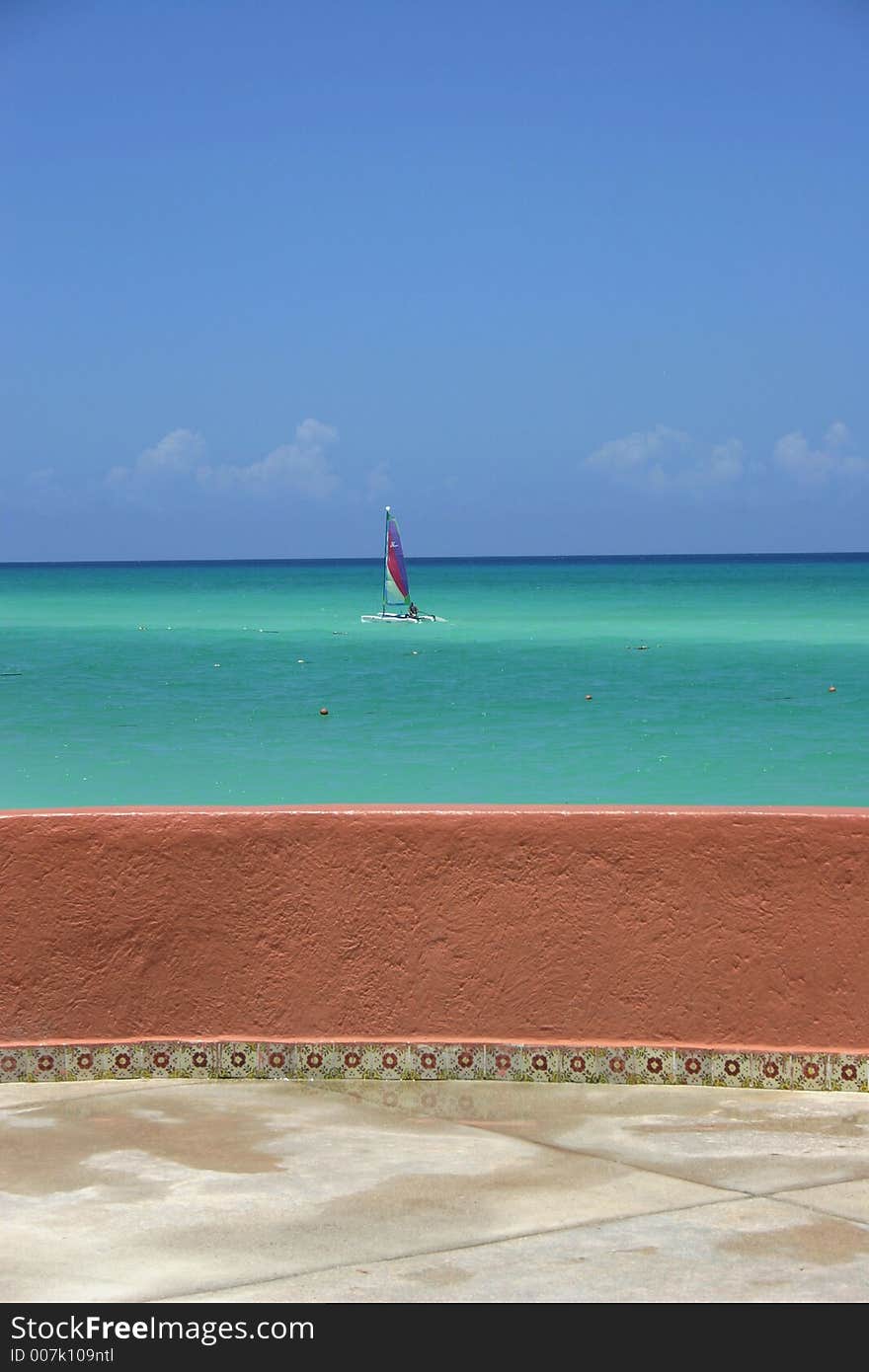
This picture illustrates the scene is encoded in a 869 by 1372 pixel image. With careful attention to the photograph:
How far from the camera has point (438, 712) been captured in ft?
140

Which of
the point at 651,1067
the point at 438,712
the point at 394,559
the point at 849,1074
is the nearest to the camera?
the point at 849,1074

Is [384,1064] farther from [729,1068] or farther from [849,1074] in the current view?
[849,1074]

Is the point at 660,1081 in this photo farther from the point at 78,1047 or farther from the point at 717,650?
the point at 717,650

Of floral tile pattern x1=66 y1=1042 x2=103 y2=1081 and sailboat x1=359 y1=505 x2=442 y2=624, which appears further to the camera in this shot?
sailboat x1=359 y1=505 x2=442 y2=624

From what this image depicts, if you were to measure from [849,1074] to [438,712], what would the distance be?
3635 cm

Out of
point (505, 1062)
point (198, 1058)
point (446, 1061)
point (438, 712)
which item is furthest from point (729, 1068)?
point (438, 712)

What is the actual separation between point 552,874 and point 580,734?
31160 millimetres

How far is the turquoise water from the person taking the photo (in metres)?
30.1

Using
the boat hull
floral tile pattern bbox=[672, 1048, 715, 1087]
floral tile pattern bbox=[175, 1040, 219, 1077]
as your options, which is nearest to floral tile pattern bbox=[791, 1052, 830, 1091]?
floral tile pattern bbox=[672, 1048, 715, 1087]

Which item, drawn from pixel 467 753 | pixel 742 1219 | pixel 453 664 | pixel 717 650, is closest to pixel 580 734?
pixel 467 753

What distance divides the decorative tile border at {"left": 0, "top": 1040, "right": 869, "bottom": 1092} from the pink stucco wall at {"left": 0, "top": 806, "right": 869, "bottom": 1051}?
45 millimetres

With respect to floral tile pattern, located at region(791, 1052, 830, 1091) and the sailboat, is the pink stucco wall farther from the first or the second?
the sailboat

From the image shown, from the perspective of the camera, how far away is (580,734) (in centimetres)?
3750

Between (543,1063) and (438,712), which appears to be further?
(438,712)
